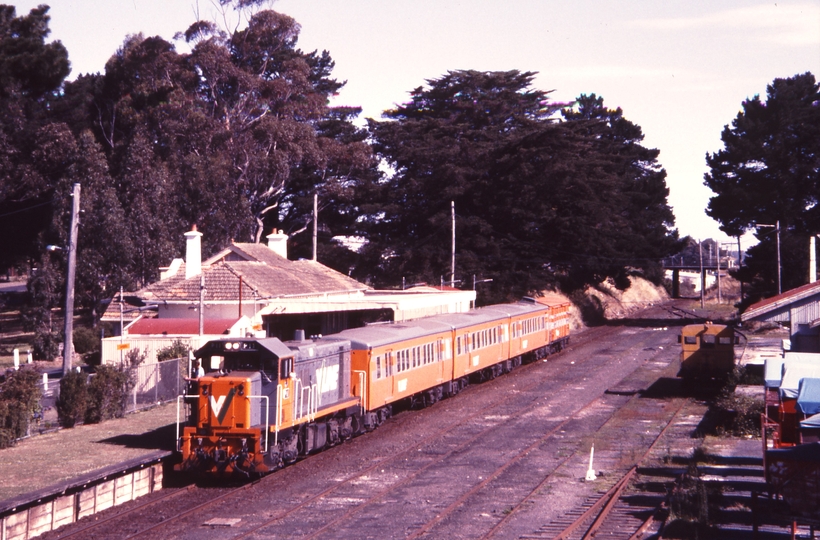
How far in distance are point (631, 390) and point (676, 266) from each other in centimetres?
6028

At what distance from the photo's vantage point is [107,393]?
2505cm

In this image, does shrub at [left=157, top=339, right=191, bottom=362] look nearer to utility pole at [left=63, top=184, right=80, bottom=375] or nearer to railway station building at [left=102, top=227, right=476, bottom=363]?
railway station building at [left=102, top=227, right=476, bottom=363]

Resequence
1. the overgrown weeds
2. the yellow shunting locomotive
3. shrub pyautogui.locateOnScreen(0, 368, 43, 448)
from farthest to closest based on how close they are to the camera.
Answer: the yellow shunting locomotive, shrub pyautogui.locateOnScreen(0, 368, 43, 448), the overgrown weeds

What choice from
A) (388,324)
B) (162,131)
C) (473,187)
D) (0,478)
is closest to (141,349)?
(388,324)

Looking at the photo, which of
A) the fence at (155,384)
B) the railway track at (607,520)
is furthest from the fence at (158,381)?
the railway track at (607,520)

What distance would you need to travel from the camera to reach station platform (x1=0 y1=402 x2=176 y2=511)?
1628 cm

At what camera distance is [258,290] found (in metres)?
34.4

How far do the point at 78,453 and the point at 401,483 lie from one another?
801cm

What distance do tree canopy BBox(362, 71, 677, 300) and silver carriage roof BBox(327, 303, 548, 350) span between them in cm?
1831

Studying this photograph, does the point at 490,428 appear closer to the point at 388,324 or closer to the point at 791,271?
the point at 388,324

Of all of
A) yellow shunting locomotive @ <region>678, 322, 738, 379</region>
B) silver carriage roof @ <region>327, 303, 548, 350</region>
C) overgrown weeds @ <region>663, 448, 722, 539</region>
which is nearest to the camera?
overgrown weeds @ <region>663, 448, 722, 539</region>

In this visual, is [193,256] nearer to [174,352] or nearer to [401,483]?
[174,352]

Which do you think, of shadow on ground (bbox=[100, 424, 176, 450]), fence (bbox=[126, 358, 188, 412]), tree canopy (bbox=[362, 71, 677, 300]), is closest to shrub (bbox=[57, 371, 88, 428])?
shadow on ground (bbox=[100, 424, 176, 450])

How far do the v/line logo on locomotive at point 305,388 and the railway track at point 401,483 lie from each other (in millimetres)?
620
